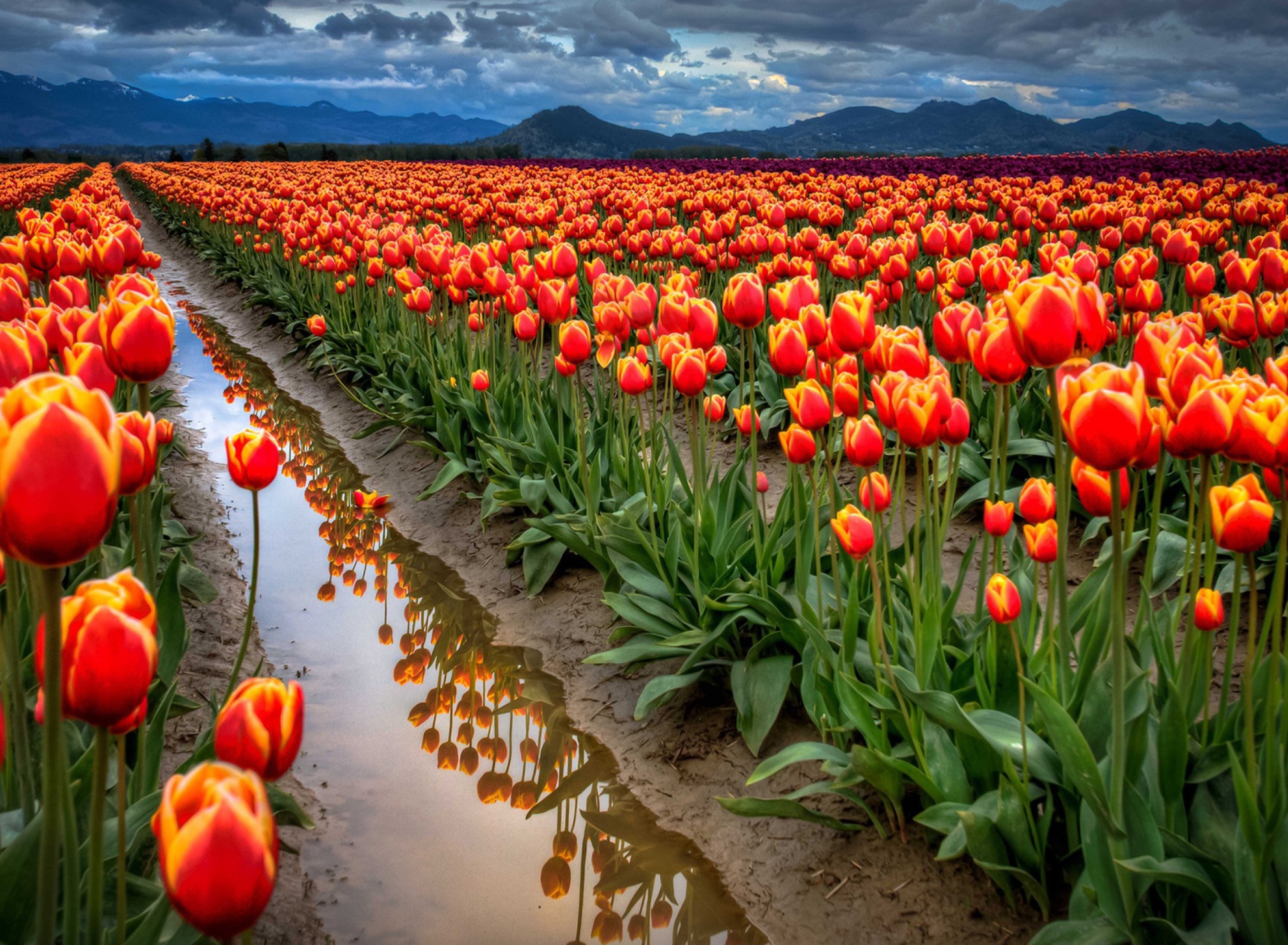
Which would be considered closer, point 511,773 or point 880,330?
point 880,330

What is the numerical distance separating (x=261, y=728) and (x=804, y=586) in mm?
2401

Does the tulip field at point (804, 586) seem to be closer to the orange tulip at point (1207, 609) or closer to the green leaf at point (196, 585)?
the orange tulip at point (1207, 609)

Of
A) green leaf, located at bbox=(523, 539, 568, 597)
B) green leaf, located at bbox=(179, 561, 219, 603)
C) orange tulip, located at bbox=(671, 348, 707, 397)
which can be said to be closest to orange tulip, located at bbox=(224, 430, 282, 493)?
orange tulip, located at bbox=(671, 348, 707, 397)

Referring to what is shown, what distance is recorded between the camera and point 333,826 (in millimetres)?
3299

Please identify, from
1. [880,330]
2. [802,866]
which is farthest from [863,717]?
[880,330]

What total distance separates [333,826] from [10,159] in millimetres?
89675

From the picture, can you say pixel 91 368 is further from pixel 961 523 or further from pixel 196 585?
pixel 961 523

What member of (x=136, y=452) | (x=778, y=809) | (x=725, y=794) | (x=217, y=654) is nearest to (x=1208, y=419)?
(x=778, y=809)

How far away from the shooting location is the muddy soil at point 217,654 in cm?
283

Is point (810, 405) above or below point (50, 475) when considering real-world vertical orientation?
below

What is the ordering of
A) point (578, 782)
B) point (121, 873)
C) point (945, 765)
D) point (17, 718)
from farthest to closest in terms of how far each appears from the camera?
1. point (578, 782)
2. point (945, 765)
3. point (17, 718)
4. point (121, 873)

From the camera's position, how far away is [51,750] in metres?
1.24

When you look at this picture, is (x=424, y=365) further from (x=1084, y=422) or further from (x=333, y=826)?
(x=1084, y=422)

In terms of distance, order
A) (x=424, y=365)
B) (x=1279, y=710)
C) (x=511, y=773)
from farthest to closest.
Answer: (x=424, y=365), (x=511, y=773), (x=1279, y=710)
